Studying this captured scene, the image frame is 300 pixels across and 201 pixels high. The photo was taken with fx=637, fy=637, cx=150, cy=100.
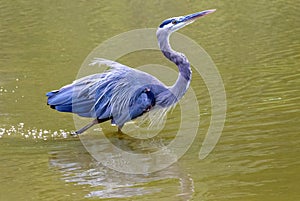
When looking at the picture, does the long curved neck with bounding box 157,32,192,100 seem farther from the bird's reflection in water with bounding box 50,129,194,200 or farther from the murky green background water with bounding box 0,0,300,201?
the bird's reflection in water with bounding box 50,129,194,200

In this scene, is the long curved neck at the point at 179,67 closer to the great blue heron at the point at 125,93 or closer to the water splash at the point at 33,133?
the great blue heron at the point at 125,93

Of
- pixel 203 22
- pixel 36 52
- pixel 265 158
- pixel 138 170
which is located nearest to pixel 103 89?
pixel 138 170

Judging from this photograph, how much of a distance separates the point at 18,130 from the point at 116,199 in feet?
9.24

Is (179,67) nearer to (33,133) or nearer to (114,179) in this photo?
(33,133)

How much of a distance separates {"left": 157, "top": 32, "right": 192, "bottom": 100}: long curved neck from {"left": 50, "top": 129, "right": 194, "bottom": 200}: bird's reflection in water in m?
1.38

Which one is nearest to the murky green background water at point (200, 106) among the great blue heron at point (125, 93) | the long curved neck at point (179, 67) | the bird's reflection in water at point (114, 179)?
the bird's reflection in water at point (114, 179)

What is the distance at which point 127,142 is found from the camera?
298 inches

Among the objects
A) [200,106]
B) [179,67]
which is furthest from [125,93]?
[200,106]

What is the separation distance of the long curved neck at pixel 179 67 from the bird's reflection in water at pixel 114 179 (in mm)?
1383

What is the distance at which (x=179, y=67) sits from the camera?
25.2 ft

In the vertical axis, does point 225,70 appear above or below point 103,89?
below

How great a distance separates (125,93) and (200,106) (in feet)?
3.52

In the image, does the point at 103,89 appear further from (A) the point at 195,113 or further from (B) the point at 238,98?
(B) the point at 238,98

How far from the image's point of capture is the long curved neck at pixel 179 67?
7648 mm
